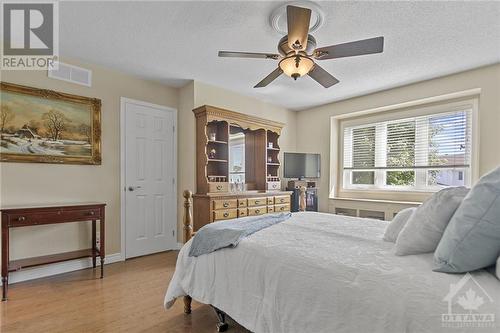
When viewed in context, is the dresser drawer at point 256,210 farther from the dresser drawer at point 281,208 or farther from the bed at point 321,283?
the bed at point 321,283

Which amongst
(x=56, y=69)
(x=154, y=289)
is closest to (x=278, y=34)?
(x=56, y=69)

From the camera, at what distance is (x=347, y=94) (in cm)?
454

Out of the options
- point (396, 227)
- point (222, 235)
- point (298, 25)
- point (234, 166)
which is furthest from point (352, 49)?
point (234, 166)

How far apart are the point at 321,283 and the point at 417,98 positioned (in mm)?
3777

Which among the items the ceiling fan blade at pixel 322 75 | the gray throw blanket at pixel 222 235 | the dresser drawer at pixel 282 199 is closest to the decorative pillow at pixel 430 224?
the gray throw blanket at pixel 222 235

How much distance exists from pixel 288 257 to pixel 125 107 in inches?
129

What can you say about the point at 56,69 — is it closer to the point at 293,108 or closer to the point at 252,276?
the point at 252,276

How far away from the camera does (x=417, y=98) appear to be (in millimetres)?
3969

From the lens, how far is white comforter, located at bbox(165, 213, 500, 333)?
102 centimetres

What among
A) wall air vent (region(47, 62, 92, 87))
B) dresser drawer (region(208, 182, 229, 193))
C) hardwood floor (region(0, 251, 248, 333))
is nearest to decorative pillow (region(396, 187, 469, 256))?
hardwood floor (region(0, 251, 248, 333))

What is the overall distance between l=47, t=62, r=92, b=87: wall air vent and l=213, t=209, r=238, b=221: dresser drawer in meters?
2.32

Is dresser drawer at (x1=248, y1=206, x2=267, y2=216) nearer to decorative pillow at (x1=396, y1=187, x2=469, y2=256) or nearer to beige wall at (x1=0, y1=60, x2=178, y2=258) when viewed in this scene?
beige wall at (x1=0, y1=60, x2=178, y2=258)

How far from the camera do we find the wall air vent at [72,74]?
3.17m

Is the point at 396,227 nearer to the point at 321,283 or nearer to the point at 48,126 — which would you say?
the point at 321,283
